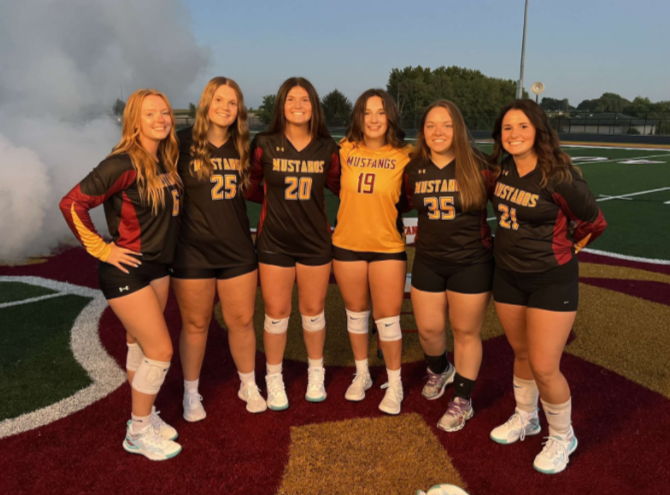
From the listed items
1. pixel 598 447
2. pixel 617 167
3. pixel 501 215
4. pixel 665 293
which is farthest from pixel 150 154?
pixel 617 167

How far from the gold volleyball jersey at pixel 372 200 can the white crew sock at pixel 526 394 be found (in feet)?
3.28

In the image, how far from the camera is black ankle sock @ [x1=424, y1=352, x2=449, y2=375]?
3354 mm

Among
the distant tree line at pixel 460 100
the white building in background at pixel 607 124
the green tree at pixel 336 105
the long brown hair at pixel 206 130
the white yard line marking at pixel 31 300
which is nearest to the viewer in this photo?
the long brown hair at pixel 206 130

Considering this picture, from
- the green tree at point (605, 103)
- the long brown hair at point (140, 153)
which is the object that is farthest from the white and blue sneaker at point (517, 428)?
the green tree at point (605, 103)

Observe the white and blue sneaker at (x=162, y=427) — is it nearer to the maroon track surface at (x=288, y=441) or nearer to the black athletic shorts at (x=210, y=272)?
the maroon track surface at (x=288, y=441)

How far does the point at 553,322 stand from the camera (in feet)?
8.44

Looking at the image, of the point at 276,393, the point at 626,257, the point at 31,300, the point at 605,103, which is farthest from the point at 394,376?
the point at 605,103

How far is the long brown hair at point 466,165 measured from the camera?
2.82 metres

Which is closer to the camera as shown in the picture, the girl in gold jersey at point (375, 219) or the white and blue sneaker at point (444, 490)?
the white and blue sneaker at point (444, 490)

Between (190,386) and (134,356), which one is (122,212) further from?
(190,386)

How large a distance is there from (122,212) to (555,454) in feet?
8.21

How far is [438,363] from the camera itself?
3373mm

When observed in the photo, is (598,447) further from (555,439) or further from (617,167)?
(617,167)

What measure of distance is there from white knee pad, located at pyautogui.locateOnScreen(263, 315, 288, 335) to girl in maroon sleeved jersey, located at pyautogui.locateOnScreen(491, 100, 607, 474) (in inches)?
51.3
